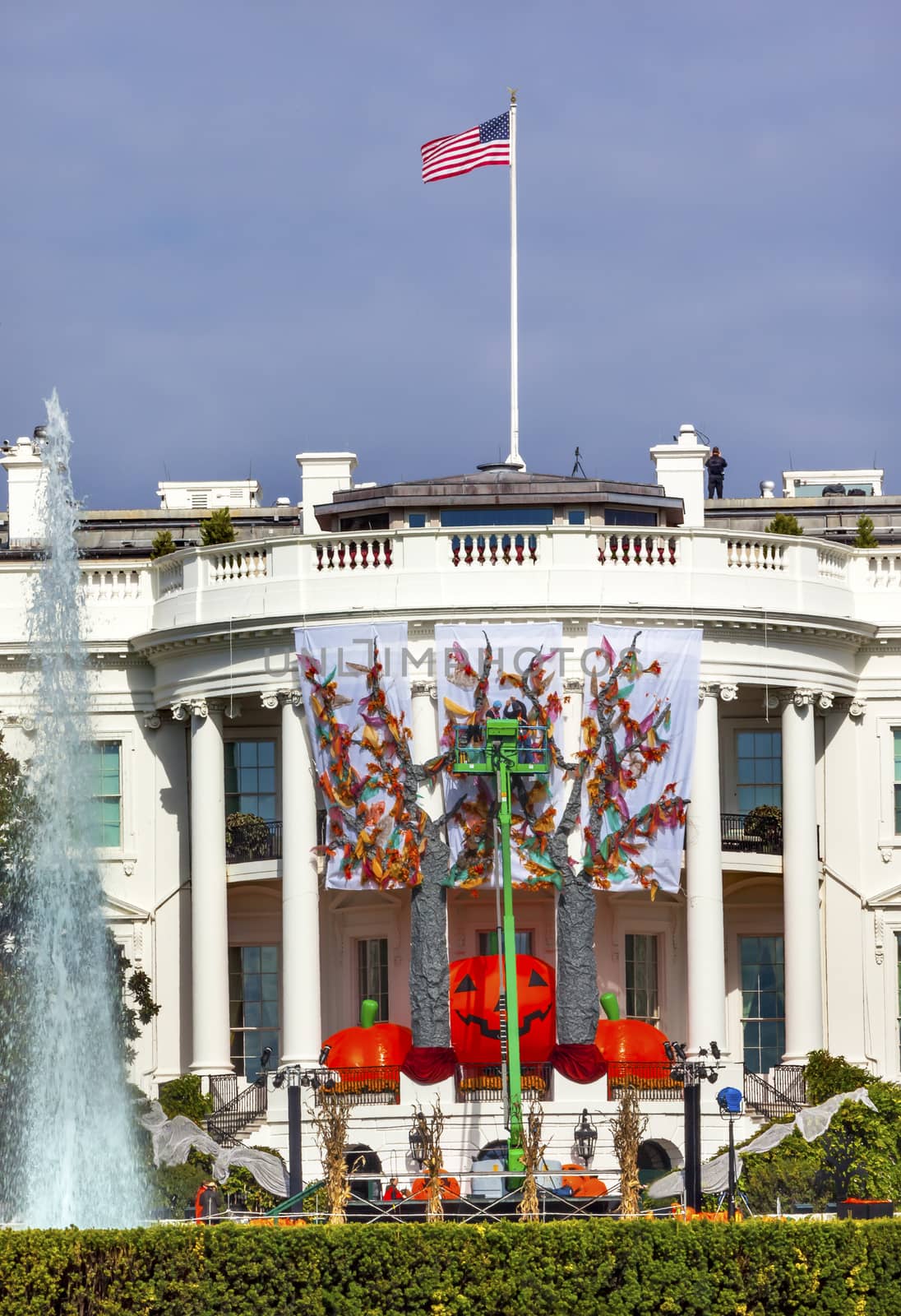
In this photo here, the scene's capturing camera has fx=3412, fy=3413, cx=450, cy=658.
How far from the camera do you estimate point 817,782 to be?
65.3m

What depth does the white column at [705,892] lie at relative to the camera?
198 ft

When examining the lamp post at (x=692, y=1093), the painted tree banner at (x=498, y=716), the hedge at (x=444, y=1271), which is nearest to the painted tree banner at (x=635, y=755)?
the painted tree banner at (x=498, y=716)

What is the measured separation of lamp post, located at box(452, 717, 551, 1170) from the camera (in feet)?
186

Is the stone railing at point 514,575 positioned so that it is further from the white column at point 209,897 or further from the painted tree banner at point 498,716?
the white column at point 209,897

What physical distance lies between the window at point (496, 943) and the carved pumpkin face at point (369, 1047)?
2613mm

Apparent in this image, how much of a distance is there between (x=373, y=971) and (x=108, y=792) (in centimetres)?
633

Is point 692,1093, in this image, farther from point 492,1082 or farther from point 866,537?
point 866,537

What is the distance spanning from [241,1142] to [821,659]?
1412 centimetres

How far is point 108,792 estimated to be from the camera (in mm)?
65500

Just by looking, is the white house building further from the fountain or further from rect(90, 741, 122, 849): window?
the fountain

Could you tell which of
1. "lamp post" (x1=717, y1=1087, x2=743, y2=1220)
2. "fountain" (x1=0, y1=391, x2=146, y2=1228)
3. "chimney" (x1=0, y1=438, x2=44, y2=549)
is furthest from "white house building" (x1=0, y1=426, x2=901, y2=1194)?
"chimney" (x1=0, y1=438, x2=44, y2=549)

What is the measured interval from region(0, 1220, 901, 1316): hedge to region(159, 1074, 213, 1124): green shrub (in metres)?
15.0

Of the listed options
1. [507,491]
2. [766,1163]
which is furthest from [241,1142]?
[507,491]

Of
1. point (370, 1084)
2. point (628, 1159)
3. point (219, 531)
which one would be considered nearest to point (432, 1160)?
point (628, 1159)
